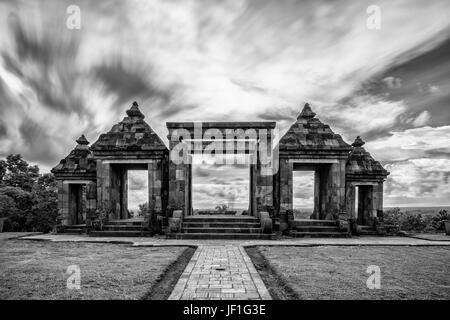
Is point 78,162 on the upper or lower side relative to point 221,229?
upper

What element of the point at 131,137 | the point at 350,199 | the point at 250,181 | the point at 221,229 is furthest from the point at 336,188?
the point at 131,137

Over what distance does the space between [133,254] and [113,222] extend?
7.27 m

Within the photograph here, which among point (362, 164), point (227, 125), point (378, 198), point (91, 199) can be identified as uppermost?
point (227, 125)

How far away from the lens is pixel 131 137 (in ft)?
57.4

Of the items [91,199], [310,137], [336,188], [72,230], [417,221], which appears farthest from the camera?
[417,221]

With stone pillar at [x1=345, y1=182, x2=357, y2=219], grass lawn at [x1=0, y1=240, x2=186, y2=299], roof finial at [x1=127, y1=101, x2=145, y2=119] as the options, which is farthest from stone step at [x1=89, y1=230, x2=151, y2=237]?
stone pillar at [x1=345, y1=182, x2=357, y2=219]

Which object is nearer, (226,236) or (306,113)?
(226,236)

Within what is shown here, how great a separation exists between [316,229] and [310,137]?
16.5 feet

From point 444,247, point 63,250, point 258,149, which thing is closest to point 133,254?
point 63,250

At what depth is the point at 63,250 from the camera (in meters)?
10.9

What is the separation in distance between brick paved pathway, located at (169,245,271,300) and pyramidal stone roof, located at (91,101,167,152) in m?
8.99

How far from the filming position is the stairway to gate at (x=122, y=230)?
50.8 ft

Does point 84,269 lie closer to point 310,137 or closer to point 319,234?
point 319,234
